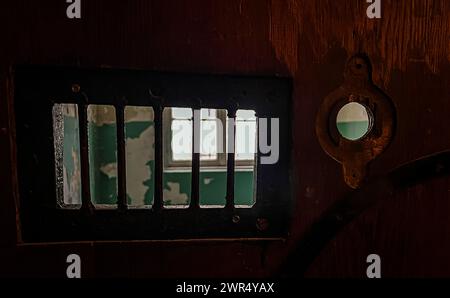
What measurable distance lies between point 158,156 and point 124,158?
0.07 metres

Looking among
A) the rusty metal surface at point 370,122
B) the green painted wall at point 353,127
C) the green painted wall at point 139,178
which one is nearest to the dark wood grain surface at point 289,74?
the rusty metal surface at point 370,122

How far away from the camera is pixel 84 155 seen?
2.01ft

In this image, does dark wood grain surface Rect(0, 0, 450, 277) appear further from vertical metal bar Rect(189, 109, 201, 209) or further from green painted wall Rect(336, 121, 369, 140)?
green painted wall Rect(336, 121, 369, 140)

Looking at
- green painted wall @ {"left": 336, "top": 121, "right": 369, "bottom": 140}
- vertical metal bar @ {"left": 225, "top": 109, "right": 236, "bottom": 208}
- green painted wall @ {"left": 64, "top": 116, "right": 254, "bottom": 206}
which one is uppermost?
green painted wall @ {"left": 336, "top": 121, "right": 369, "bottom": 140}

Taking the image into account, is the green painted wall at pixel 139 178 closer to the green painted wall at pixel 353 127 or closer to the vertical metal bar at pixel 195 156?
the green painted wall at pixel 353 127

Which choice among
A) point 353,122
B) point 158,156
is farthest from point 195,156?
point 353,122

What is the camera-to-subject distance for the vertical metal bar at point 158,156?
624 millimetres

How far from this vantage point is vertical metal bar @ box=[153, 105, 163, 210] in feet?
2.05

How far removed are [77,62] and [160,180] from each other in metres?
0.28

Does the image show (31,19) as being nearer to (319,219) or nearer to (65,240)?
(65,240)

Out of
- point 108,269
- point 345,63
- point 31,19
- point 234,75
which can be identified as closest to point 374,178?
point 345,63

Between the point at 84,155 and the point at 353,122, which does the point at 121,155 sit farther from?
the point at 353,122

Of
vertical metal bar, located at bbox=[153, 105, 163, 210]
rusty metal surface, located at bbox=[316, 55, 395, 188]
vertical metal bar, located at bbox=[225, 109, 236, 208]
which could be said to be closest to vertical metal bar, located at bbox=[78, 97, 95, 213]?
vertical metal bar, located at bbox=[153, 105, 163, 210]

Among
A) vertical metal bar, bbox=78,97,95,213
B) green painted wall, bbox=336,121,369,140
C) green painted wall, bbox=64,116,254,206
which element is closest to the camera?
vertical metal bar, bbox=78,97,95,213
